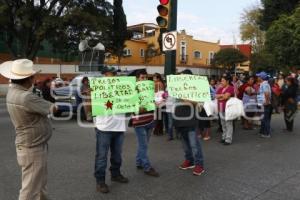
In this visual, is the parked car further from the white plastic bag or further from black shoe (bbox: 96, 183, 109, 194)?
black shoe (bbox: 96, 183, 109, 194)

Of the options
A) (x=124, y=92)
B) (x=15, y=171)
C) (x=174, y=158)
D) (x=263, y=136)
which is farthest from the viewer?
(x=263, y=136)

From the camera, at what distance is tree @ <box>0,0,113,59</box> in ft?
96.9

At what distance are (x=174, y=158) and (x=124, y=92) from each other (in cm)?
221

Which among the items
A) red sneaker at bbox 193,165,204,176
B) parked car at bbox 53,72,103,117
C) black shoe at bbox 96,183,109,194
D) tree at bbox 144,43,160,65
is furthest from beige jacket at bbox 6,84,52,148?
tree at bbox 144,43,160,65

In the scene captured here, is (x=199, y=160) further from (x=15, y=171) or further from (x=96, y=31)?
(x=96, y=31)

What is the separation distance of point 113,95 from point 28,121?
6.51ft

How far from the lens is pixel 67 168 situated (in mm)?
7293

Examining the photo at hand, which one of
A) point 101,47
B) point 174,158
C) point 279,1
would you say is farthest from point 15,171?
point 279,1

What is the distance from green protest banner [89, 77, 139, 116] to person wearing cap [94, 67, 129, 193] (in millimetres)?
117

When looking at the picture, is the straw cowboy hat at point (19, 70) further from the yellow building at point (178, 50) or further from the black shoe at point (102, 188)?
the yellow building at point (178, 50)

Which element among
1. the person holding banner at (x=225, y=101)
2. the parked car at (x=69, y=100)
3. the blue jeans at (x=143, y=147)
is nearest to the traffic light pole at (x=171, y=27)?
the person holding banner at (x=225, y=101)

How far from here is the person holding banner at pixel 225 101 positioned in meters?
9.80

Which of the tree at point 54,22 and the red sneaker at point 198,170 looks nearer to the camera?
the red sneaker at point 198,170

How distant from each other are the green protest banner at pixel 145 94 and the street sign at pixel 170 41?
122 inches
